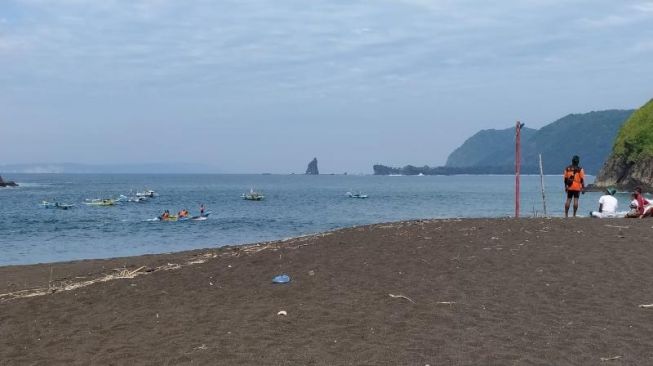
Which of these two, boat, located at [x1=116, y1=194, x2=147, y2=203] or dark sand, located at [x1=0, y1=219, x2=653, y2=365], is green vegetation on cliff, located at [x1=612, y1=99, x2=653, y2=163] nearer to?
boat, located at [x1=116, y1=194, x2=147, y2=203]

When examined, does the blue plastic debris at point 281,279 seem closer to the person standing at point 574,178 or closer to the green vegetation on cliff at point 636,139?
the person standing at point 574,178

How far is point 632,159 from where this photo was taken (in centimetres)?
11894

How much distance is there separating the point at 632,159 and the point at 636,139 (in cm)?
473

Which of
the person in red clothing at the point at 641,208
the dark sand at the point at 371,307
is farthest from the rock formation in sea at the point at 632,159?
the dark sand at the point at 371,307

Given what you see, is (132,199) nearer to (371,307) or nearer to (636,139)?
(371,307)

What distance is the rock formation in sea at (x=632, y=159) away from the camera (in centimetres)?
11475

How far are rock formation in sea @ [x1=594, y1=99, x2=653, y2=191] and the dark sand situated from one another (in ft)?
349

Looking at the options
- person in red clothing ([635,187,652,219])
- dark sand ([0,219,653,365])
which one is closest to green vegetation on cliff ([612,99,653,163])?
person in red clothing ([635,187,652,219])

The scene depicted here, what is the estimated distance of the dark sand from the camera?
331 inches

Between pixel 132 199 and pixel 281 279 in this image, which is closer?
pixel 281 279

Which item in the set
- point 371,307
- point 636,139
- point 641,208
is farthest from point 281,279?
point 636,139

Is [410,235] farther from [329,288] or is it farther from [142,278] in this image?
[142,278]

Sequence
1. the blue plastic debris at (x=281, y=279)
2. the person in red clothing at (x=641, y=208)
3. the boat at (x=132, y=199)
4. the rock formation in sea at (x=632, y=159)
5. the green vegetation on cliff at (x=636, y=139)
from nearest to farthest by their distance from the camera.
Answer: the blue plastic debris at (x=281, y=279)
the person in red clothing at (x=641, y=208)
the boat at (x=132, y=199)
the rock formation in sea at (x=632, y=159)
the green vegetation on cliff at (x=636, y=139)

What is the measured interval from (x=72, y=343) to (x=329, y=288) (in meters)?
4.47
